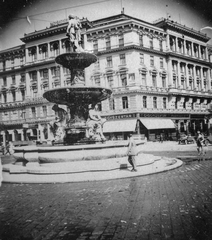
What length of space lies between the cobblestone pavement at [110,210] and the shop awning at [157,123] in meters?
26.9

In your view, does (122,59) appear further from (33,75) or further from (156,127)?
(33,75)

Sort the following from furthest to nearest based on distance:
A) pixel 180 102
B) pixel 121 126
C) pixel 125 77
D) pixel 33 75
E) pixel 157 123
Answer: pixel 33 75 < pixel 180 102 < pixel 125 77 < pixel 157 123 < pixel 121 126

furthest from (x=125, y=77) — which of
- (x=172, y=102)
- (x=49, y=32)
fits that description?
(x=49, y=32)

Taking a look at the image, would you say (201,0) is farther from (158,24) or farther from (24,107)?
(24,107)

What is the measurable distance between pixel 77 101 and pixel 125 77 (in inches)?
962

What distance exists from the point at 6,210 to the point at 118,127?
29.3 metres

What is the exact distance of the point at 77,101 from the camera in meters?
11.9

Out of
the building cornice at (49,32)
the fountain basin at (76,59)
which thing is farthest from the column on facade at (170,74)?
the fountain basin at (76,59)

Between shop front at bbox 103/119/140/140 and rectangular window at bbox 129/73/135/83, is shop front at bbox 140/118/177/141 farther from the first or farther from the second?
rectangular window at bbox 129/73/135/83

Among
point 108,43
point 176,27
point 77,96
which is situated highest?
point 176,27

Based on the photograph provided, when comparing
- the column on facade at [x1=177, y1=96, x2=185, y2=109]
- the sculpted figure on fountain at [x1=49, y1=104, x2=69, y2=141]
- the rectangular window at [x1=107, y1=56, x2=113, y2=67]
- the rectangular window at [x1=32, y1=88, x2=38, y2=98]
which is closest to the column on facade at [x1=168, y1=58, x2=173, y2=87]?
the column on facade at [x1=177, y1=96, x2=185, y2=109]

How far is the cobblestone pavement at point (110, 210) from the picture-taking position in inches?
134

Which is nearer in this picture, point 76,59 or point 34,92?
point 76,59

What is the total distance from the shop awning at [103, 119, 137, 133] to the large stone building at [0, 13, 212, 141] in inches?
0.6
